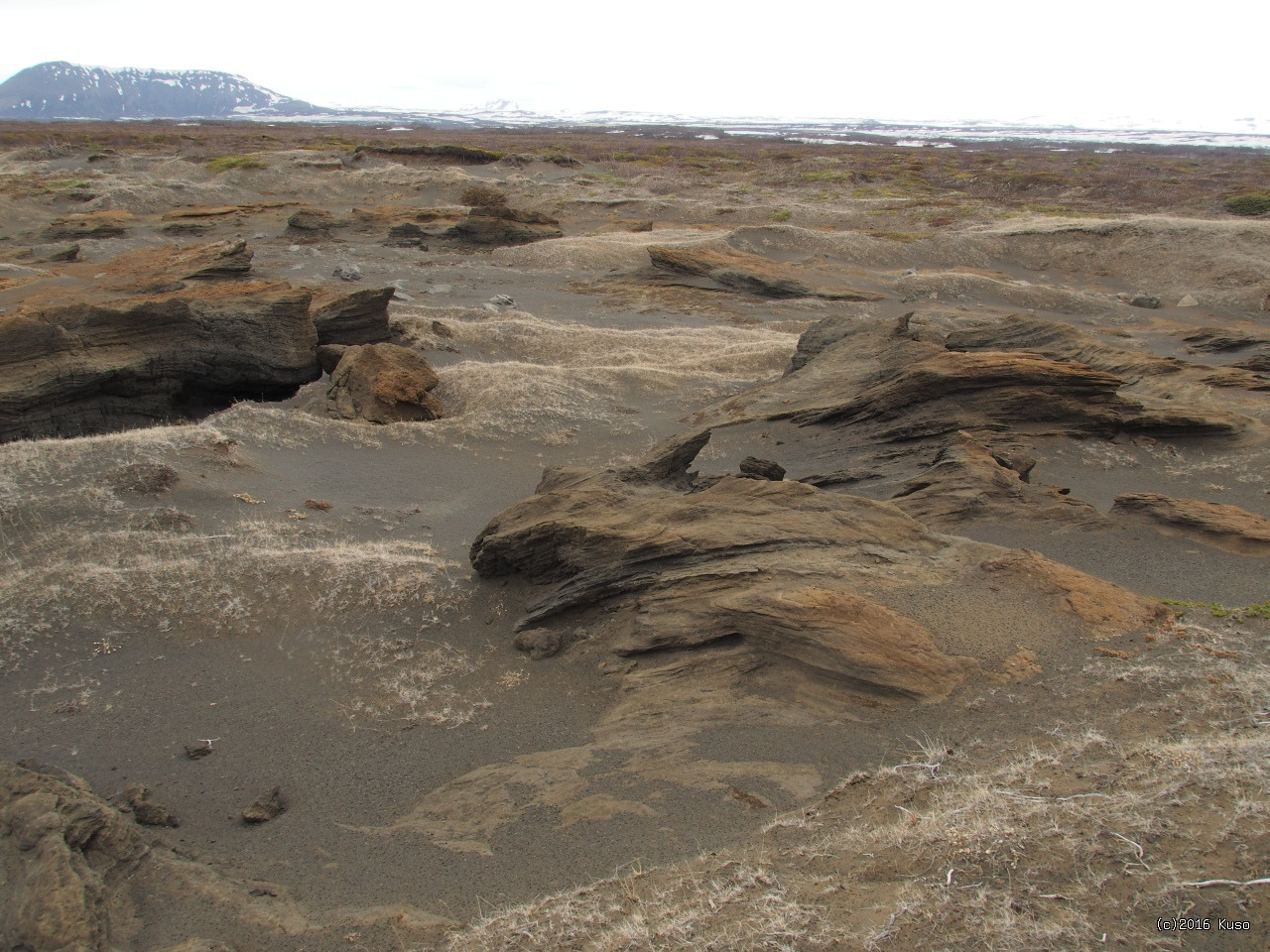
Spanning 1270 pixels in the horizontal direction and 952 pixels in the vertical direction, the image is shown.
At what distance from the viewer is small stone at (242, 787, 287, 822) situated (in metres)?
6.05

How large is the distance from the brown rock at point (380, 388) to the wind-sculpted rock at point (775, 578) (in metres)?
6.78

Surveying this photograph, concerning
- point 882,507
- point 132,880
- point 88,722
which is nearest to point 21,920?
point 132,880

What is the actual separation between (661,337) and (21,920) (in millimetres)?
19816

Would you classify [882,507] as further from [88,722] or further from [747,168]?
[747,168]

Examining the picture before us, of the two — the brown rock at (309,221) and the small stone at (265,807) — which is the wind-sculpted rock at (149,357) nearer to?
the small stone at (265,807)

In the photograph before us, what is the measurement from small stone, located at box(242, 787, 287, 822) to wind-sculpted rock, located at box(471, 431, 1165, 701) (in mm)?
2676

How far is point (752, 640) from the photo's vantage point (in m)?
7.09

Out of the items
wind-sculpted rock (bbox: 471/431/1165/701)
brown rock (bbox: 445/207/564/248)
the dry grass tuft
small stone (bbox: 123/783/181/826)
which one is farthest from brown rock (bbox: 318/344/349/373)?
brown rock (bbox: 445/207/564/248)

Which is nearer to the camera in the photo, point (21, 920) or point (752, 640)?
point (21, 920)

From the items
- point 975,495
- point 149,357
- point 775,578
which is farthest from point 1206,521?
point 149,357

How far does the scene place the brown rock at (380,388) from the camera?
15.6 m

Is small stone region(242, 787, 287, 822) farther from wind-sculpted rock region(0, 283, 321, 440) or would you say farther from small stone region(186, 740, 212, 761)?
wind-sculpted rock region(0, 283, 321, 440)

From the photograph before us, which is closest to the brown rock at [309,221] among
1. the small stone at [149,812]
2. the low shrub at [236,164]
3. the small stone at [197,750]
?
the low shrub at [236,164]

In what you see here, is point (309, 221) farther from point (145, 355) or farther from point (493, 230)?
point (145, 355)
